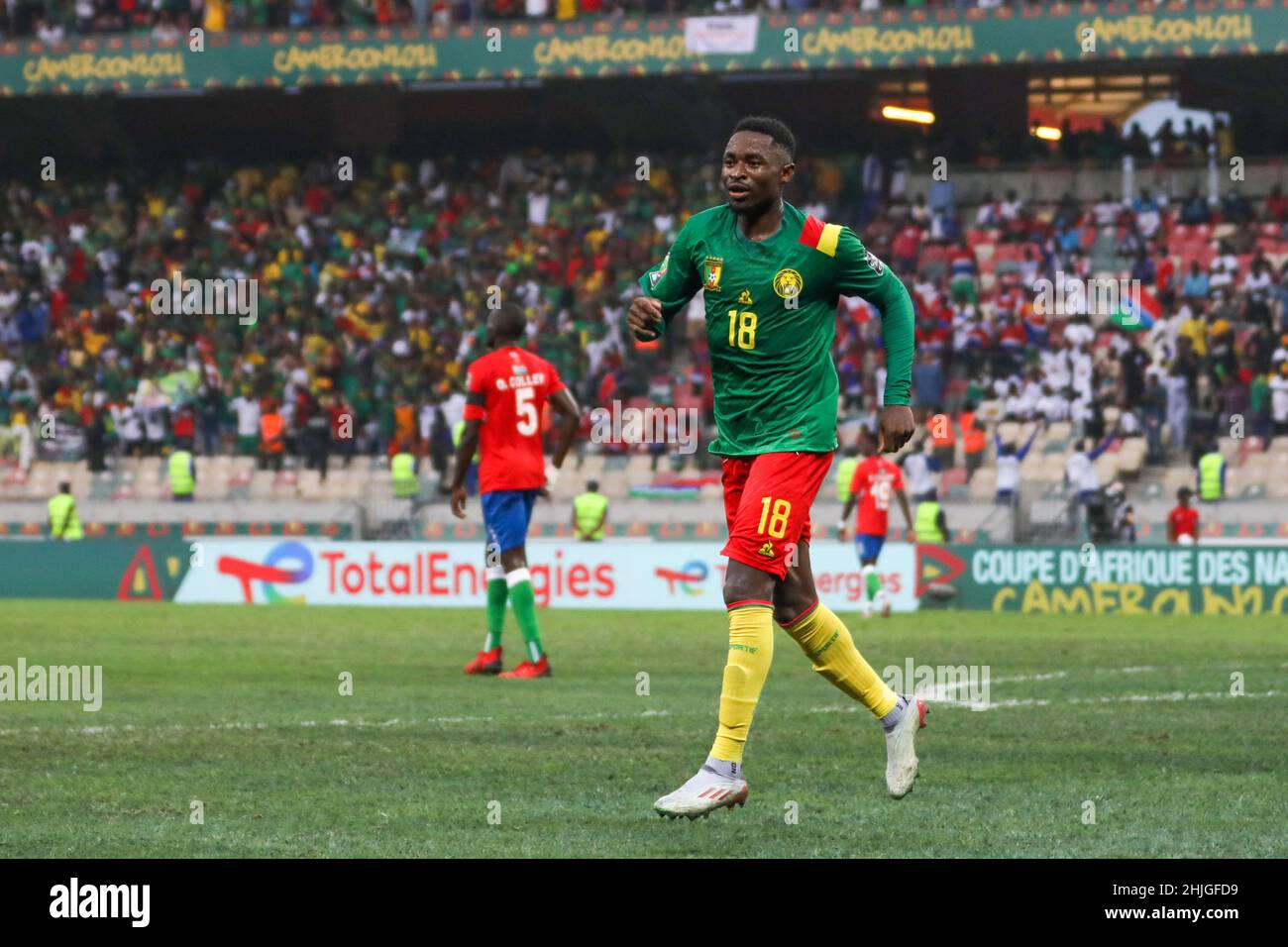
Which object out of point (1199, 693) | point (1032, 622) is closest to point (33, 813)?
point (1199, 693)

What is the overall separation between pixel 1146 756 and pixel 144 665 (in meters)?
7.87

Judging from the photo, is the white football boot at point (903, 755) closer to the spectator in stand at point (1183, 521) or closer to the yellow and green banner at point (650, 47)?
the spectator in stand at point (1183, 521)

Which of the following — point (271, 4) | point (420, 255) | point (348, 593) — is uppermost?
point (271, 4)

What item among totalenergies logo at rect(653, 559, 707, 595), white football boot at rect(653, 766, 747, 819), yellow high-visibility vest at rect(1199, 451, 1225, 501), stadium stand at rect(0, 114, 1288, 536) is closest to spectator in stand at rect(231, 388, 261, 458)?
stadium stand at rect(0, 114, 1288, 536)

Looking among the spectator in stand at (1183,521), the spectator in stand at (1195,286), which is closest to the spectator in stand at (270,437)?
the spectator in stand at (1183,521)

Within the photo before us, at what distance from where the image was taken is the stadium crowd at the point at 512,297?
92.4 feet

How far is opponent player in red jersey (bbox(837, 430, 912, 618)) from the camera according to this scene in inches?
814

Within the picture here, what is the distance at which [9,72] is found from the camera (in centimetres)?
3478

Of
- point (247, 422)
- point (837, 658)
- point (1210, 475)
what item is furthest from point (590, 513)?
point (837, 658)

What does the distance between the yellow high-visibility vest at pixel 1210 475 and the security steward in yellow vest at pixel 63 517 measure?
14526 mm

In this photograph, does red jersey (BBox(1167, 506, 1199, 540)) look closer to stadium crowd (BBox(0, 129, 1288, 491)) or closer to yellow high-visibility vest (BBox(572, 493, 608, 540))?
stadium crowd (BBox(0, 129, 1288, 491))

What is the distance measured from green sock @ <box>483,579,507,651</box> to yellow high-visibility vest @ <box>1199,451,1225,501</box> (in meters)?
13.2

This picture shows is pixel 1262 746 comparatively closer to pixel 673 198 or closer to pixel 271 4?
pixel 673 198

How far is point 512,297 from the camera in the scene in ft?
108
